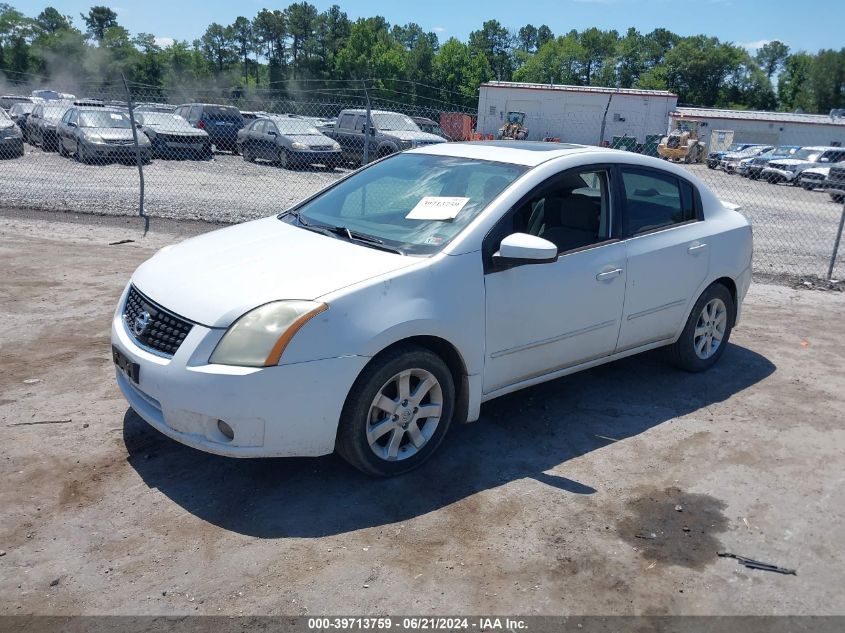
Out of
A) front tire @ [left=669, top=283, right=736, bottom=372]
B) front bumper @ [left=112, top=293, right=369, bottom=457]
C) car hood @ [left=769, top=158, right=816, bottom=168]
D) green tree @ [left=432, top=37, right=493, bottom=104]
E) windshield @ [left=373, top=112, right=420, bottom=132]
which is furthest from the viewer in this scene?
green tree @ [left=432, top=37, right=493, bottom=104]

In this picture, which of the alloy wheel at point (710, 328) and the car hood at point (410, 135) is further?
the car hood at point (410, 135)

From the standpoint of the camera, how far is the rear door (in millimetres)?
4941

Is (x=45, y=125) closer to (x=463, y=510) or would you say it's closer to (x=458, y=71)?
(x=463, y=510)

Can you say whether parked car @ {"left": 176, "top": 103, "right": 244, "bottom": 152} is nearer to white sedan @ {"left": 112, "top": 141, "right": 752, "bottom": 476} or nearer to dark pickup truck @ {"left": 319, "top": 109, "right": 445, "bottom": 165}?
dark pickup truck @ {"left": 319, "top": 109, "right": 445, "bottom": 165}

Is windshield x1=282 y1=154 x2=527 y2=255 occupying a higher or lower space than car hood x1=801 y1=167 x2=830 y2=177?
higher

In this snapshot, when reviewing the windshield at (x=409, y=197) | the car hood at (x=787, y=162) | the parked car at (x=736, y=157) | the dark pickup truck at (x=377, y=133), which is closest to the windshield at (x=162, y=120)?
the dark pickup truck at (x=377, y=133)

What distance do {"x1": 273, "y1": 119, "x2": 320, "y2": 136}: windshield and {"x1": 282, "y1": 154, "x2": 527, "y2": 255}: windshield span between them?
16677 mm

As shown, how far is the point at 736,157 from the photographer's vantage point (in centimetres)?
3669

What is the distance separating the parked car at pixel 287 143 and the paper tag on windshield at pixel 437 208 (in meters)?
16.0

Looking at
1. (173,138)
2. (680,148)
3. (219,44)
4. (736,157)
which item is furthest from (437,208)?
(219,44)

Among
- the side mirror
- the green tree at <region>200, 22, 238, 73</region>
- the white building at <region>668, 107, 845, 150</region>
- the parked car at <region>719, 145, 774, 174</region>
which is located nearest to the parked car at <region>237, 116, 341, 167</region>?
the side mirror

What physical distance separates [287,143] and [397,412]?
17.9 m

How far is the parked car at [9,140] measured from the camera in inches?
779

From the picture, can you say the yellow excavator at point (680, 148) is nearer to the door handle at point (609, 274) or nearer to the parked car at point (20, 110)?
the parked car at point (20, 110)
